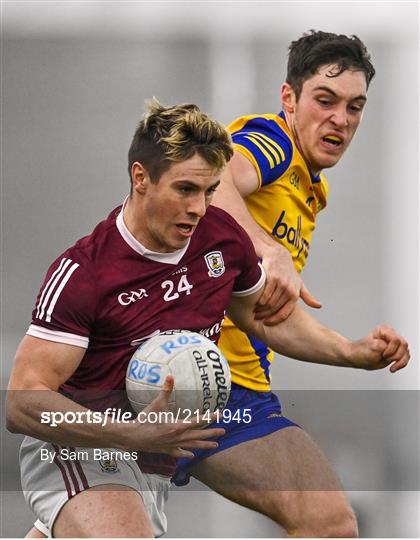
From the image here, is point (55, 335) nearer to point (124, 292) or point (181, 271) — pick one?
point (124, 292)

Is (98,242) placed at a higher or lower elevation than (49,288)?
higher

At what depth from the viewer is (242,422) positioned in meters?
4.10

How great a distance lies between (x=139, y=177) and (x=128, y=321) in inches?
18.3

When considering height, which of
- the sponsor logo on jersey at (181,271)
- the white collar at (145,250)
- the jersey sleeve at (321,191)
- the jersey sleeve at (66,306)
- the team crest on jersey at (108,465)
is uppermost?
the jersey sleeve at (321,191)

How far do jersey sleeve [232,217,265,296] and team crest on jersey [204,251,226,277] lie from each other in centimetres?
9

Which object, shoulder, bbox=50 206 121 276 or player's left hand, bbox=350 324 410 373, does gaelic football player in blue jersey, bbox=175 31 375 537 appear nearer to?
player's left hand, bbox=350 324 410 373

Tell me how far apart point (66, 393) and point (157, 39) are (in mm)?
4263

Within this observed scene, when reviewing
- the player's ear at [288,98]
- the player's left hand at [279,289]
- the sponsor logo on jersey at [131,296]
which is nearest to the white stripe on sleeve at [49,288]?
the sponsor logo on jersey at [131,296]

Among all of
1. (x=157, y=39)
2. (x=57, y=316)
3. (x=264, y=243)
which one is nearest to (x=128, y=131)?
(x=157, y=39)

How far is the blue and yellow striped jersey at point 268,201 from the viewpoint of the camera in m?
4.25

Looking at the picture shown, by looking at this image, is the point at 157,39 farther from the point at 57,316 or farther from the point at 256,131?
the point at 57,316

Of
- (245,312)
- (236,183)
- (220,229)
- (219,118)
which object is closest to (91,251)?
(220,229)

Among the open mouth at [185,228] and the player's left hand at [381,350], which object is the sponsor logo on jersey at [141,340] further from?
the player's left hand at [381,350]

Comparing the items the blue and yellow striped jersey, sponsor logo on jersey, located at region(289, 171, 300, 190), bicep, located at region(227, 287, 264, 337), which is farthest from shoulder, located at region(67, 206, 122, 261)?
sponsor logo on jersey, located at region(289, 171, 300, 190)
